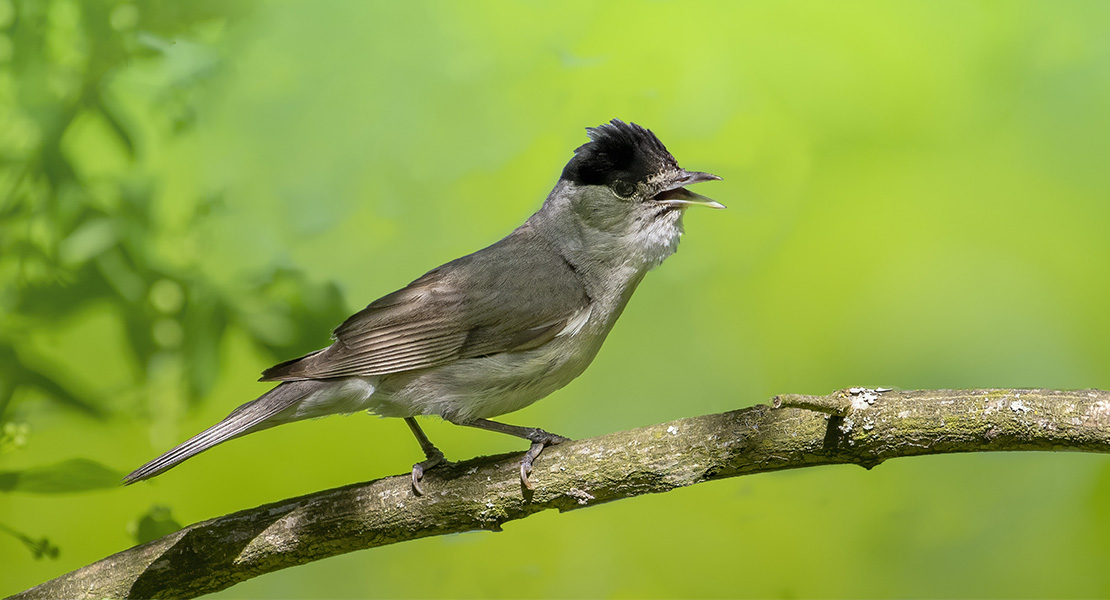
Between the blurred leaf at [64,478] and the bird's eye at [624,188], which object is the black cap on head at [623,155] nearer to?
the bird's eye at [624,188]

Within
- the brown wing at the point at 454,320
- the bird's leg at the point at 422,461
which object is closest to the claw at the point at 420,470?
the bird's leg at the point at 422,461

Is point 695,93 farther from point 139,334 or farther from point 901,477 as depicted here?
point 139,334

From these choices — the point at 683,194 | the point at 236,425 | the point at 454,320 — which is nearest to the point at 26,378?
the point at 236,425

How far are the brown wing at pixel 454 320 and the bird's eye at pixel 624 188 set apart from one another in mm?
238

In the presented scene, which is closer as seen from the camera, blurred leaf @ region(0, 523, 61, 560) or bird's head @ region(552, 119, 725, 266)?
bird's head @ region(552, 119, 725, 266)

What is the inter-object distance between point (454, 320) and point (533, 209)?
1046 millimetres

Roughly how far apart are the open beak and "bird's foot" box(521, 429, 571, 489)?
0.66 meters

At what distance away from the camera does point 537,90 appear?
3379mm

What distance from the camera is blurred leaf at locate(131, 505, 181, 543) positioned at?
10.5 feet

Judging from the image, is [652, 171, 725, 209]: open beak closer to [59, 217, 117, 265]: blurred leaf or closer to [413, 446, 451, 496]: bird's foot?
[413, 446, 451, 496]: bird's foot

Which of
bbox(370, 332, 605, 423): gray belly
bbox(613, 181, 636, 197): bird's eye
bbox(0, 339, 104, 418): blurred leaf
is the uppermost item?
bbox(0, 339, 104, 418): blurred leaf

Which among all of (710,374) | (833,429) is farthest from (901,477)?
(833,429)

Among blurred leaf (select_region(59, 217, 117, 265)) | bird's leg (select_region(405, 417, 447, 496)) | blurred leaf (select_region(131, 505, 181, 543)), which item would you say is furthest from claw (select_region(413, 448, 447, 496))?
blurred leaf (select_region(59, 217, 117, 265))

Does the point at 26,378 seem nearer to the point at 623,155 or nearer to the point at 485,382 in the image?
the point at 485,382
